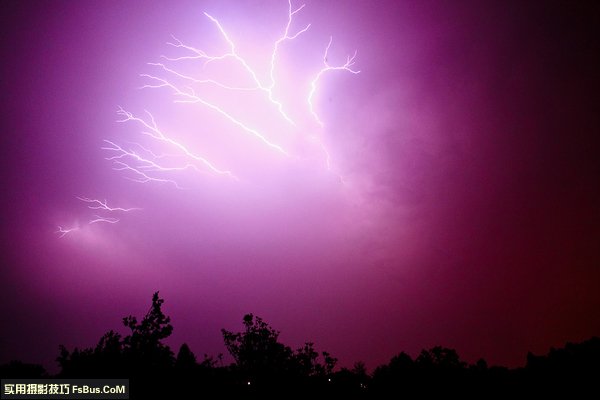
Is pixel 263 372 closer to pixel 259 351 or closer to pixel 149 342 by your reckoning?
pixel 259 351

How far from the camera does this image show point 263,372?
17.0 metres

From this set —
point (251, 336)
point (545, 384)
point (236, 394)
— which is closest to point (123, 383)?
point (236, 394)

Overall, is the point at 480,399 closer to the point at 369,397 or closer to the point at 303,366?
the point at 369,397

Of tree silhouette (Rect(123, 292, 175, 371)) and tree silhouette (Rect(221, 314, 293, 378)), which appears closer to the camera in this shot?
tree silhouette (Rect(123, 292, 175, 371))

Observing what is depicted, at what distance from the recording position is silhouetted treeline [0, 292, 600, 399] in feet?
25.2

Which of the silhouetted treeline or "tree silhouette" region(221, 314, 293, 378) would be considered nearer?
the silhouetted treeline

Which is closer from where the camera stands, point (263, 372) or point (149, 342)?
point (149, 342)

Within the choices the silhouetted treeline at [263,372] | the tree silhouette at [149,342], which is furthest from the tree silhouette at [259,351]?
the tree silhouette at [149,342]

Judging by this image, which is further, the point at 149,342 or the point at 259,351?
the point at 259,351

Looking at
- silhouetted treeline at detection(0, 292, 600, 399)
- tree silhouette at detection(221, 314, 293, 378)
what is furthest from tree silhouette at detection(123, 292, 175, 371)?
tree silhouette at detection(221, 314, 293, 378)

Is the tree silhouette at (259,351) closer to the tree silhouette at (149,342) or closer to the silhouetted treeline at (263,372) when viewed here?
the silhouetted treeline at (263,372)

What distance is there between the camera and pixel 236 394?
426 inches

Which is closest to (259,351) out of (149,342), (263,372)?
(263,372)

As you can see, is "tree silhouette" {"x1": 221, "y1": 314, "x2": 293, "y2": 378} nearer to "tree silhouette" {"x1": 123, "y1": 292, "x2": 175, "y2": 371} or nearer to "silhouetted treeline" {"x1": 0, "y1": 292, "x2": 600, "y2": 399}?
"silhouetted treeline" {"x1": 0, "y1": 292, "x2": 600, "y2": 399}
